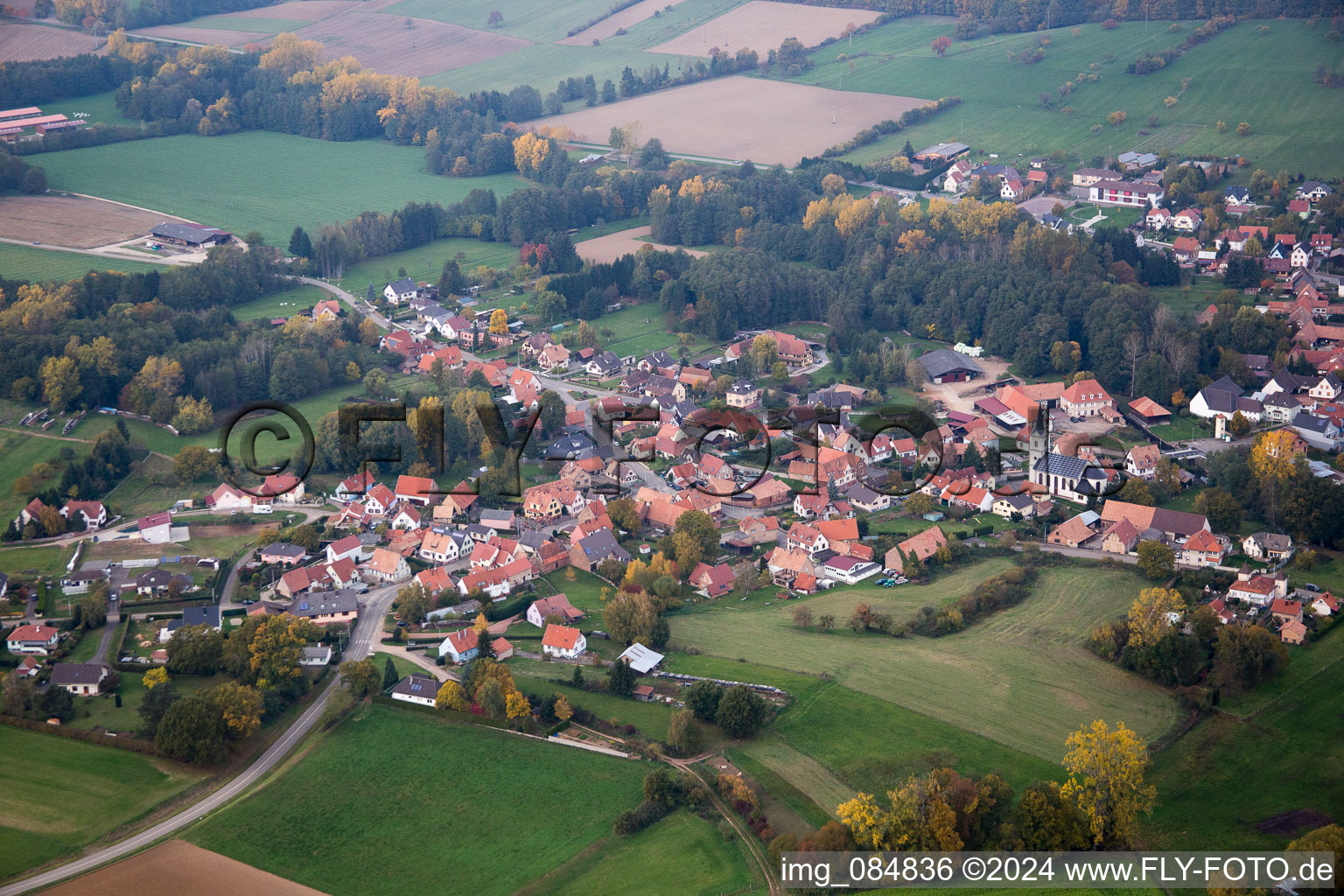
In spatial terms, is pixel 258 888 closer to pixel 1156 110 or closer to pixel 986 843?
pixel 986 843

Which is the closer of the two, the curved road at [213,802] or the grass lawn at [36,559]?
the curved road at [213,802]

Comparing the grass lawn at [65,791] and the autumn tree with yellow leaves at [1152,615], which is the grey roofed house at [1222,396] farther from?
the grass lawn at [65,791]

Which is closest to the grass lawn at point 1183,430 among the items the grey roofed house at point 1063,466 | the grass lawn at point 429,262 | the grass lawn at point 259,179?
the grey roofed house at point 1063,466

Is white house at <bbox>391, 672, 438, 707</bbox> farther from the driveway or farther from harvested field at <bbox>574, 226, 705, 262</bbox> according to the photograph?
harvested field at <bbox>574, 226, 705, 262</bbox>

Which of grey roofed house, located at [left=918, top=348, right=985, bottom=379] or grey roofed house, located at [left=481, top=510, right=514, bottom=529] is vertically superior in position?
grey roofed house, located at [left=918, top=348, right=985, bottom=379]

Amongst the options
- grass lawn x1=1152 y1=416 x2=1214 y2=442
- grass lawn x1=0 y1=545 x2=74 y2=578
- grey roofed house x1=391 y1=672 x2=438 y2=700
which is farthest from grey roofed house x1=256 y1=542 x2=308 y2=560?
grass lawn x1=1152 y1=416 x2=1214 y2=442

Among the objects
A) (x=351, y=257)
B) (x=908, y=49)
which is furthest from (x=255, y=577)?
(x=908, y=49)

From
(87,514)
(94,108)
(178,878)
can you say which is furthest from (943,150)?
(178,878)
